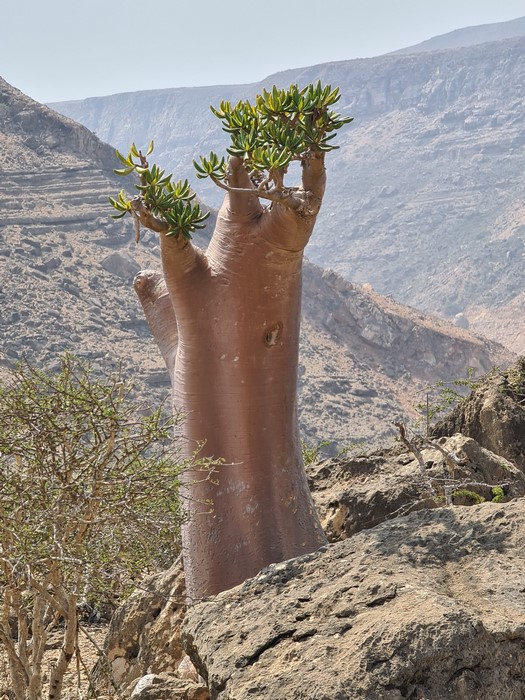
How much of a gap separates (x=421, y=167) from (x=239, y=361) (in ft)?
322

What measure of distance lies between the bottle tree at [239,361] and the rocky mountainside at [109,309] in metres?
19.7

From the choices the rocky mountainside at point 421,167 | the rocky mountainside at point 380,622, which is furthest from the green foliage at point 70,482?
the rocky mountainside at point 421,167

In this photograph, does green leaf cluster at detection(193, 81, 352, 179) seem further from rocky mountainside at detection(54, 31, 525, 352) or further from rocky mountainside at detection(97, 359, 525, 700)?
rocky mountainside at detection(54, 31, 525, 352)

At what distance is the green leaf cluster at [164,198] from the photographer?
13.2ft

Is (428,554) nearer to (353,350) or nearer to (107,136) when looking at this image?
(353,350)

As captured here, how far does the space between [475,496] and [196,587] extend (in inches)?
53.5

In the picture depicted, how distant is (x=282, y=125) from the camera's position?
3.91 metres

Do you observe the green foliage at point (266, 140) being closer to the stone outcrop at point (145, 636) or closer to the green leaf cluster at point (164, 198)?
the green leaf cluster at point (164, 198)

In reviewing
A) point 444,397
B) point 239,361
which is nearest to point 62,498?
point 239,361

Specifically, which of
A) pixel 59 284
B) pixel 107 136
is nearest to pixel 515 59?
pixel 107 136

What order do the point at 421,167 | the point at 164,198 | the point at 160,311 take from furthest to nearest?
the point at 421,167 < the point at 160,311 < the point at 164,198

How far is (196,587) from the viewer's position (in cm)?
423

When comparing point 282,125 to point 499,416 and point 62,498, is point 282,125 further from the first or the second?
point 499,416

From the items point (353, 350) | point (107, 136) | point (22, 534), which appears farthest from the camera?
point (107, 136)
